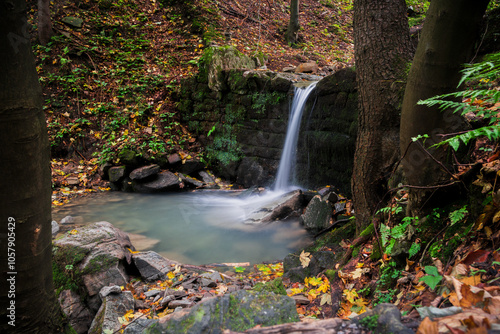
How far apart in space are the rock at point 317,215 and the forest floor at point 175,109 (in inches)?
36.3

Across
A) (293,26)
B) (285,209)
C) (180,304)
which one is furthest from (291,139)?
(293,26)

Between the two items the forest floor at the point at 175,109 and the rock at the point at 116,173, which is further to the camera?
the rock at the point at 116,173

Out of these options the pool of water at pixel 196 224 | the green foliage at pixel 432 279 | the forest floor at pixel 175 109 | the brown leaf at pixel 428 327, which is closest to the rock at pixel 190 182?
the pool of water at pixel 196 224

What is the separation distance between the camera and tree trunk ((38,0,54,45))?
10.3 meters

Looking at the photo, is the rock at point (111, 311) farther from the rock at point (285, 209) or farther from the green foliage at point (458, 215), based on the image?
the rock at point (285, 209)

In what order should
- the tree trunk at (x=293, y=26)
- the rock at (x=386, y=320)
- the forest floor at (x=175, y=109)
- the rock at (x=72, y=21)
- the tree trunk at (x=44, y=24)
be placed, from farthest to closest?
the tree trunk at (x=293, y=26), the rock at (x=72, y=21), the tree trunk at (x=44, y=24), the forest floor at (x=175, y=109), the rock at (x=386, y=320)

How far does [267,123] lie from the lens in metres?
8.67

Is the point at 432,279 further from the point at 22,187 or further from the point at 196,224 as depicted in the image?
the point at 196,224

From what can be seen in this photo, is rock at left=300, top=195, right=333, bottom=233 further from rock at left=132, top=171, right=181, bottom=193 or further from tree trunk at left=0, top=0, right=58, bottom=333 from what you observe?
rock at left=132, top=171, right=181, bottom=193

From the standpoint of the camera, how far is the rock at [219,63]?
9.34m

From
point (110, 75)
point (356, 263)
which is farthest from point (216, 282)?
point (110, 75)

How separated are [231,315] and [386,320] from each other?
0.79 metres

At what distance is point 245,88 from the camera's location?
8.84 m

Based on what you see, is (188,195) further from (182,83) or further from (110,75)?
(110,75)
